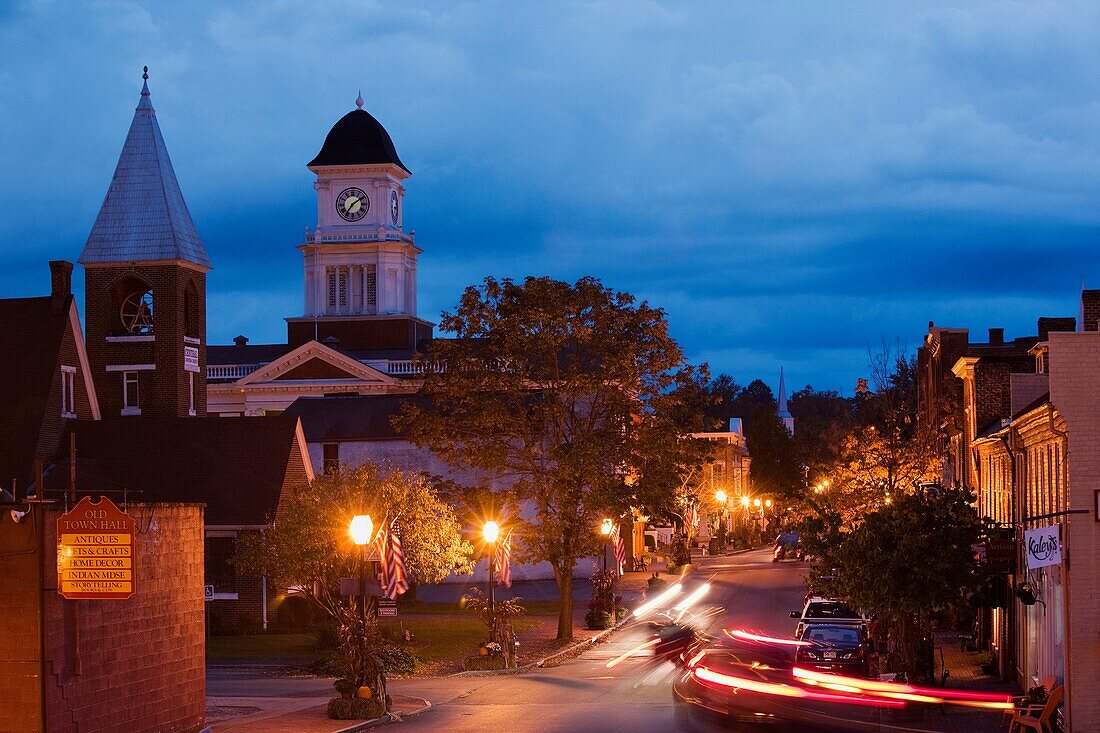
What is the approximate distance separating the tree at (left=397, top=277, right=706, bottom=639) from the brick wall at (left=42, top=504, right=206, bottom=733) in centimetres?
2114

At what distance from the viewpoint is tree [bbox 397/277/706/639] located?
47344 millimetres

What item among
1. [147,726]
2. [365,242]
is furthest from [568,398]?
[365,242]

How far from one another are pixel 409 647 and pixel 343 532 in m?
6.12

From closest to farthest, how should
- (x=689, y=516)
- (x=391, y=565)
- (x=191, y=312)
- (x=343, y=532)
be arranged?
(x=391, y=565) → (x=343, y=532) → (x=191, y=312) → (x=689, y=516)

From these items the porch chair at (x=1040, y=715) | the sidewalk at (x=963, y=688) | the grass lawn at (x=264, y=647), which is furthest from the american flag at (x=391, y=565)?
the porch chair at (x=1040, y=715)

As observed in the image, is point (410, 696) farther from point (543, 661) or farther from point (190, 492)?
point (190, 492)

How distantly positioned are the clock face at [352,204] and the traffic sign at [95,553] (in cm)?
9704

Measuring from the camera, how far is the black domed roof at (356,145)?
116 m

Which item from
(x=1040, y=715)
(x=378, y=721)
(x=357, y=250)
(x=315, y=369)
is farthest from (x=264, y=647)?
(x=357, y=250)

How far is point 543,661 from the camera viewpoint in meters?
42.9

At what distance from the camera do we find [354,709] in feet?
95.4

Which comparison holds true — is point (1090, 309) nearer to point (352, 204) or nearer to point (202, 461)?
point (202, 461)

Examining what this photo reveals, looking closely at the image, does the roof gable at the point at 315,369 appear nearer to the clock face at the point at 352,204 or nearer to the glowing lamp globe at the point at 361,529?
the clock face at the point at 352,204

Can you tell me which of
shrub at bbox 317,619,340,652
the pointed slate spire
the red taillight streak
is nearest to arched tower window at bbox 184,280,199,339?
the pointed slate spire
